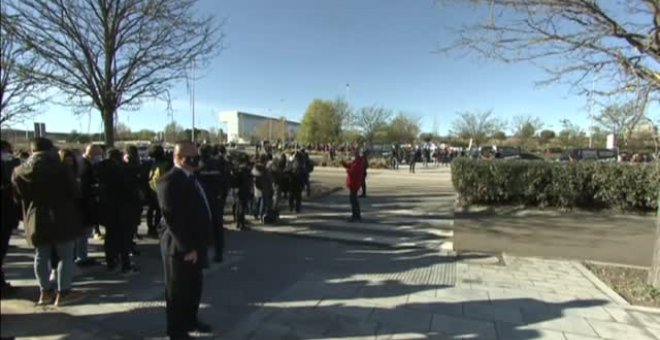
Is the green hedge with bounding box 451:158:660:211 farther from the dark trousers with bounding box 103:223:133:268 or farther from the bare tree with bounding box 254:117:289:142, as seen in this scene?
the bare tree with bounding box 254:117:289:142

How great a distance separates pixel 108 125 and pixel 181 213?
843 cm

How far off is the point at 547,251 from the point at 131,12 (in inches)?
420

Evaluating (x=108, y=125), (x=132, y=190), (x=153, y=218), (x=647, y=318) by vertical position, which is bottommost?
(x=647, y=318)

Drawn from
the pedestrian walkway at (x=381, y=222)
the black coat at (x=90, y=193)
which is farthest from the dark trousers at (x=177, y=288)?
the pedestrian walkway at (x=381, y=222)

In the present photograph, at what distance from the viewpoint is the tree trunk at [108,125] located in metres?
10.9

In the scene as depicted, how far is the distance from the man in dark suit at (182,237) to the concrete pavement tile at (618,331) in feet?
13.8

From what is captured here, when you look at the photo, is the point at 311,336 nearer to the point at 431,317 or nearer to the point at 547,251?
the point at 431,317

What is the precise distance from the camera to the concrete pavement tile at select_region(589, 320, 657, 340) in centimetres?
467

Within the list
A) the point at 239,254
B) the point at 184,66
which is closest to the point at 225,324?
the point at 239,254

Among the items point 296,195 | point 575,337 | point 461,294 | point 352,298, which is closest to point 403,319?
point 352,298

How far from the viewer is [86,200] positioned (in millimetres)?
6074

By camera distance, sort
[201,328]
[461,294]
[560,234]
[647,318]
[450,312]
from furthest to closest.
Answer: [560,234]
[461,294]
[647,318]
[450,312]
[201,328]

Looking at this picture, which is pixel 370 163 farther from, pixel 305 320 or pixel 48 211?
pixel 48 211

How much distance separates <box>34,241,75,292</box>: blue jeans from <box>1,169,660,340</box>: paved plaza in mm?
289
